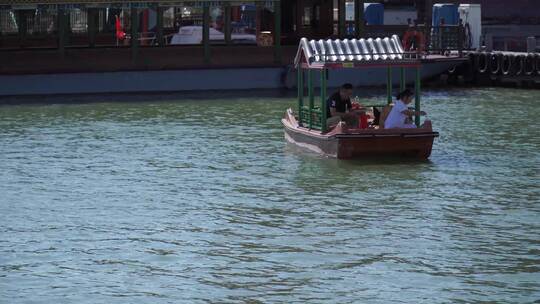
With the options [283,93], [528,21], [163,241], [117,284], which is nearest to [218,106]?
[283,93]

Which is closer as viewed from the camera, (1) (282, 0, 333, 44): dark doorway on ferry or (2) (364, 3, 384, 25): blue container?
(1) (282, 0, 333, 44): dark doorway on ferry

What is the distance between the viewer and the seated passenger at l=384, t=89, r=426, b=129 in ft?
80.3

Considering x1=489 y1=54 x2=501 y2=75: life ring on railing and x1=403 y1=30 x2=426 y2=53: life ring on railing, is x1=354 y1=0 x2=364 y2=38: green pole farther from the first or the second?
x1=489 y1=54 x2=501 y2=75: life ring on railing

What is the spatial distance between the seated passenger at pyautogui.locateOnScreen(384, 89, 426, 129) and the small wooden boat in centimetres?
18

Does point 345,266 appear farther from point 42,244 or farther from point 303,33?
point 303,33

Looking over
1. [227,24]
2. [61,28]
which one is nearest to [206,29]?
[227,24]

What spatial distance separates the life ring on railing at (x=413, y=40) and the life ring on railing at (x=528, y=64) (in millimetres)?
3450

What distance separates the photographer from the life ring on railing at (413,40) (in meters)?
43.4

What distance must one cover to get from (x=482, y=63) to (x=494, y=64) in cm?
60

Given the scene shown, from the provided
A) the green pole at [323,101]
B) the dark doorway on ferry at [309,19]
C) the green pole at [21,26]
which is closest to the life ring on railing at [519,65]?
the dark doorway on ferry at [309,19]

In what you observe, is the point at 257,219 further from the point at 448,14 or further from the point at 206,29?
the point at 448,14

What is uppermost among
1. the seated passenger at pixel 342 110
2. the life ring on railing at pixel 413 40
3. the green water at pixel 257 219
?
the life ring on railing at pixel 413 40

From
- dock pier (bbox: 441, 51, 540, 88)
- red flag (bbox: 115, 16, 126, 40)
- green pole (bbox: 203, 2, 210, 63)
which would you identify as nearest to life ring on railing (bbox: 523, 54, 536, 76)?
dock pier (bbox: 441, 51, 540, 88)

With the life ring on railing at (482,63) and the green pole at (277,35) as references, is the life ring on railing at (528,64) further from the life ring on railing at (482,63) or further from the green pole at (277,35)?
the green pole at (277,35)
